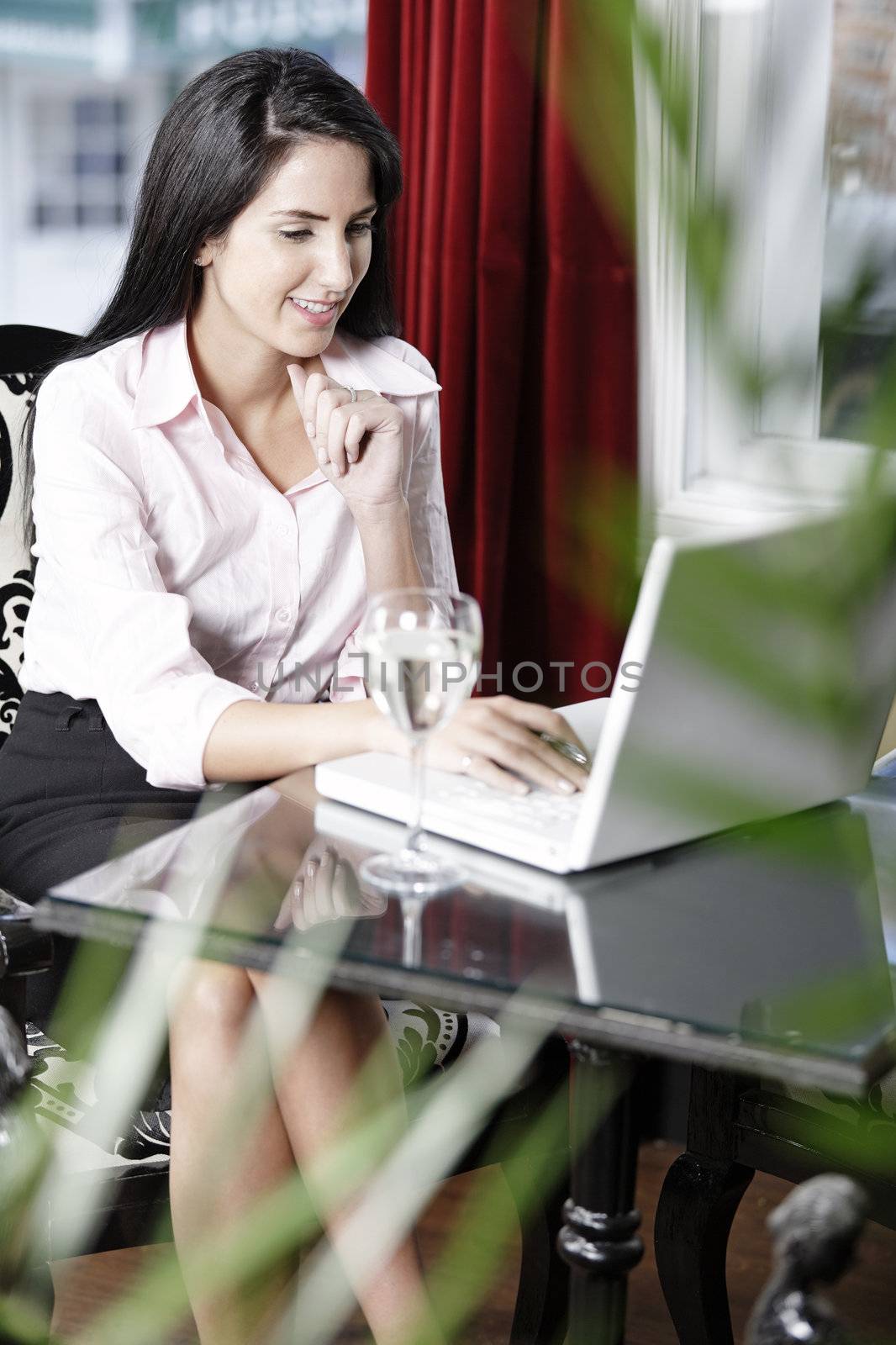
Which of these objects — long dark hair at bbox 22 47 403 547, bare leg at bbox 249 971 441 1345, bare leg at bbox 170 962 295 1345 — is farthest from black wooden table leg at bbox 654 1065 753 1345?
long dark hair at bbox 22 47 403 547

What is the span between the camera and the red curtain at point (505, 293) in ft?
6.94

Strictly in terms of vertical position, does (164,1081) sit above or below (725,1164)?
above

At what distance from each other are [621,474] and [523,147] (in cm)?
197

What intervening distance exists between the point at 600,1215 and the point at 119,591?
0.77 metres

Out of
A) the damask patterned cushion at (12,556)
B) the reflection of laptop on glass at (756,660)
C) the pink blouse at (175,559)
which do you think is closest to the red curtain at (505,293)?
the pink blouse at (175,559)

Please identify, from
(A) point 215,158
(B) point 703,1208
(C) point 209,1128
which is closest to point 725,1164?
(B) point 703,1208

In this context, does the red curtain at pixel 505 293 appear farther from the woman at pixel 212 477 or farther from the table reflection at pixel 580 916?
the table reflection at pixel 580 916

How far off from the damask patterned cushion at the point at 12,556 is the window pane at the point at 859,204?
161cm

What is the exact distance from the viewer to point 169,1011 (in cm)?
122

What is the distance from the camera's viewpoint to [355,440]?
5.19 feet

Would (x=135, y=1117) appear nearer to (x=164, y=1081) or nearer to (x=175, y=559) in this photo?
(x=164, y=1081)

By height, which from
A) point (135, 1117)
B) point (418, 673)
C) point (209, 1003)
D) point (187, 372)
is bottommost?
point (135, 1117)

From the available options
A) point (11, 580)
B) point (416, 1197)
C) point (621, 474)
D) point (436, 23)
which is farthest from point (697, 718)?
point (436, 23)

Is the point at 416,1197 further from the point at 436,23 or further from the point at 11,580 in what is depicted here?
the point at 436,23
